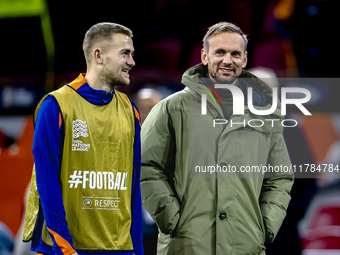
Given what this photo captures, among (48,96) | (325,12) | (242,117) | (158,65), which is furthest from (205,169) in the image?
(325,12)

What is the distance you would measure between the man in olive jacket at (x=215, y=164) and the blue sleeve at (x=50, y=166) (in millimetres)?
522

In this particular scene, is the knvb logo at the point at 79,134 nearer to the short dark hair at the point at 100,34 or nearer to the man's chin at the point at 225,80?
the short dark hair at the point at 100,34

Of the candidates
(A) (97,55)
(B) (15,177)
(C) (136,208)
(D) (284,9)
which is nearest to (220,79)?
(A) (97,55)

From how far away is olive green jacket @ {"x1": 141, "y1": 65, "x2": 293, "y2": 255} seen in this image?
216cm

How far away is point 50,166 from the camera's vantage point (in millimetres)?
1769

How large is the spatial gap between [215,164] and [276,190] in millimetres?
365

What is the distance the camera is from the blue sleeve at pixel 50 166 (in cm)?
174

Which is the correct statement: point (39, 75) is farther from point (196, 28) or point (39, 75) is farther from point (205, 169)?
point (205, 169)

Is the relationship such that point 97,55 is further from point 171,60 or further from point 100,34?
point 171,60

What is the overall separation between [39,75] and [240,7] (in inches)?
60.0

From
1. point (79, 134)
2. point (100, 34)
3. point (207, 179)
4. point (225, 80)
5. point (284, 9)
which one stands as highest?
point (284, 9)

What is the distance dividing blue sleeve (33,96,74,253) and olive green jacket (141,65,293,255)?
522 mm

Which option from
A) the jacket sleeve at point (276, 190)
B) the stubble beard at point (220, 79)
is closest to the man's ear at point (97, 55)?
the stubble beard at point (220, 79)

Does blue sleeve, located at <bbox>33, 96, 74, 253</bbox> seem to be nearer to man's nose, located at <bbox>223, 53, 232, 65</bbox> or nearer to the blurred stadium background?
man's nose, located at <bbox>223, 53, 232, 65</bbox>
